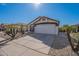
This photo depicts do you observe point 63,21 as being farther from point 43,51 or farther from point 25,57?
point 25,57

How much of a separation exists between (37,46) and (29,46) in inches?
4.7

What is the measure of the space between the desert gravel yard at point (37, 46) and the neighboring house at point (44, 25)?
0.07 meters

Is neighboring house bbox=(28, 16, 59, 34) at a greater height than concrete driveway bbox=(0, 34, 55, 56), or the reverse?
neighboring house bbox=(28, 16, 59, 34)

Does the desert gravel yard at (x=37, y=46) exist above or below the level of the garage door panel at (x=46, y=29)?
below

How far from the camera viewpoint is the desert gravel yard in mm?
2758

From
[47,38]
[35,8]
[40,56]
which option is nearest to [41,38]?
[47,38]

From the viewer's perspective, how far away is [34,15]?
2.77 meters

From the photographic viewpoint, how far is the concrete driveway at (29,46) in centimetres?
277

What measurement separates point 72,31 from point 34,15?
60 centimetres

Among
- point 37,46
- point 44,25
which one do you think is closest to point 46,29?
point 44,25

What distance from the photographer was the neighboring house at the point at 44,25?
280cm

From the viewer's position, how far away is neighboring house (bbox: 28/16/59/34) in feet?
9.19

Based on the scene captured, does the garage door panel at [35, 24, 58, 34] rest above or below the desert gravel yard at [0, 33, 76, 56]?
above

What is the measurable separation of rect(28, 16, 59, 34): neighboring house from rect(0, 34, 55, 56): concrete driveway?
0.25ft
